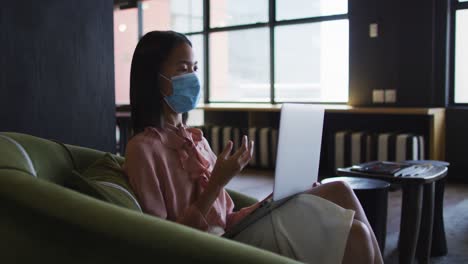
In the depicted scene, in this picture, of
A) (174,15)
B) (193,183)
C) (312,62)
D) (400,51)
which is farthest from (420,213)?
(174,15)

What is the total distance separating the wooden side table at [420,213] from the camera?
2.36 meters

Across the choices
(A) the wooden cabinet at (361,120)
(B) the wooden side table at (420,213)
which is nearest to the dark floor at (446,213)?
(B) the wooden side table at (420,213)

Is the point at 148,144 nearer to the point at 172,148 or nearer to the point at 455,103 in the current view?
the point at 172,148

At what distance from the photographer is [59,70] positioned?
2158mm

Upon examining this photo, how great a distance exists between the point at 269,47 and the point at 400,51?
5.88 feet

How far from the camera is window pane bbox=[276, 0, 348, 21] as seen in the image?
19.2 ft

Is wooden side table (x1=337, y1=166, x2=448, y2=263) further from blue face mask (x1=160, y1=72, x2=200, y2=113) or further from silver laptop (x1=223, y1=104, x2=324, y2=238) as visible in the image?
blue face mask (x1=160, y1=72, x2=200, y2=113)

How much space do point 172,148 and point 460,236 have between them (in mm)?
2397

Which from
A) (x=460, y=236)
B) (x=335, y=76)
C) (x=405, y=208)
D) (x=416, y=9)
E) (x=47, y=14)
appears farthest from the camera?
(x=335, y=76)

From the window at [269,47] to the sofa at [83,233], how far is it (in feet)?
16.7

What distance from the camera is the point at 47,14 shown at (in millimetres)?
2105

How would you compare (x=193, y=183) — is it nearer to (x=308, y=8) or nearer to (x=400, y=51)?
(x=400, y=51)

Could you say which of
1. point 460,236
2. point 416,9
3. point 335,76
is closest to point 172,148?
point 460,236

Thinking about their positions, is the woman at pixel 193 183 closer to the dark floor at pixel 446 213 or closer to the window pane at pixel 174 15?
the dark floor at pixel 446 213
